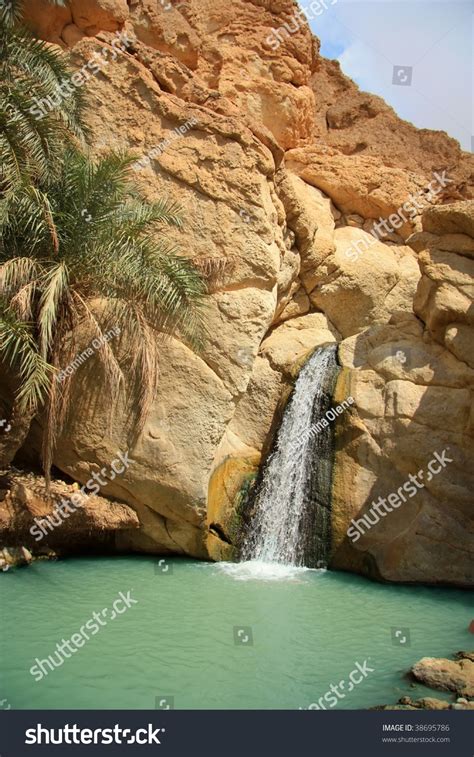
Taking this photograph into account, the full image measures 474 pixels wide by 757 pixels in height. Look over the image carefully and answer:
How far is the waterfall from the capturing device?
11922mm

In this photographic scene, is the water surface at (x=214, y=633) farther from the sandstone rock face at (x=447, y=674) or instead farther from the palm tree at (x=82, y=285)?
the palm tree at (x=82, y=285)

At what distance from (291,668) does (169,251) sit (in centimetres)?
745

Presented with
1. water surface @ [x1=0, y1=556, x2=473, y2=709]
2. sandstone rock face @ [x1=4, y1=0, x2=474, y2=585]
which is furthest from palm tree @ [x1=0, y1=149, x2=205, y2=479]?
water surface @ [x1=0, y1=556, x2=473, y2=709]

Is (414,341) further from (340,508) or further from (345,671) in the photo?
(345,671)

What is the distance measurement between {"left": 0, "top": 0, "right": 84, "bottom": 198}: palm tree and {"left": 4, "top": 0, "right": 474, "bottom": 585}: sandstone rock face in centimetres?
176

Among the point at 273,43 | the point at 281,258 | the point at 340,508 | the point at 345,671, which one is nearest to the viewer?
the point at 345,671

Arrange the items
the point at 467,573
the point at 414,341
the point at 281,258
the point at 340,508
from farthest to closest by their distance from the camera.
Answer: the point at 281,258 < the point at 414,341 < the point at 340,508 < the point at 467,573

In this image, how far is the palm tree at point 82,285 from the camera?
33.2 feet

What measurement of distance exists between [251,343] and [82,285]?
3.40 meters

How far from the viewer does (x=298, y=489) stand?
12.4 m

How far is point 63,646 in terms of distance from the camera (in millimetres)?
7625

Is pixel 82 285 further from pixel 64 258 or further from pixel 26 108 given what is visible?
pixel 26 108

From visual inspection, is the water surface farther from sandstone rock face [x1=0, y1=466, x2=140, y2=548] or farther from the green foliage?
the green foliage
